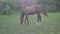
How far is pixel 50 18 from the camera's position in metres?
2.01

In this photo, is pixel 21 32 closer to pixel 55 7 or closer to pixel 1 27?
pixel 1 27

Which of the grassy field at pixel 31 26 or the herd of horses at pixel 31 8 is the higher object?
the herd of horses at pixel 31 8

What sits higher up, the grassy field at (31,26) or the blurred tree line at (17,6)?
the blurred tree line at (17,6)

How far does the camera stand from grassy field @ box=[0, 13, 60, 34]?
1992 mm

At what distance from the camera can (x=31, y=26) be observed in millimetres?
2008

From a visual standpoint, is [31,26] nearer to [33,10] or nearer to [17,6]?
[33,10]

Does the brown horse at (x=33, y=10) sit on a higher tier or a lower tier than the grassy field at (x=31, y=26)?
higher

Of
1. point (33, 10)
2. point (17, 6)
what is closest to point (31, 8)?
point (33, 10)

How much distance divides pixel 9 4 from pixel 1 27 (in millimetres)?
305

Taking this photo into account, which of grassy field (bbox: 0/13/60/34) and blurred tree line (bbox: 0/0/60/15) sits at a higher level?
blurred tree line (bbox: 0/0/60/15)

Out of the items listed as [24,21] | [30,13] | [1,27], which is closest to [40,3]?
[30,13]

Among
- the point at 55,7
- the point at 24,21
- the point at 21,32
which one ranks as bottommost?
the point at 21,32

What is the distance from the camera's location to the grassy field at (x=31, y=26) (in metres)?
1.99

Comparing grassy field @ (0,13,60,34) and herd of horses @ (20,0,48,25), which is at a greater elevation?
herd of horses @ (20,0,48,25)
